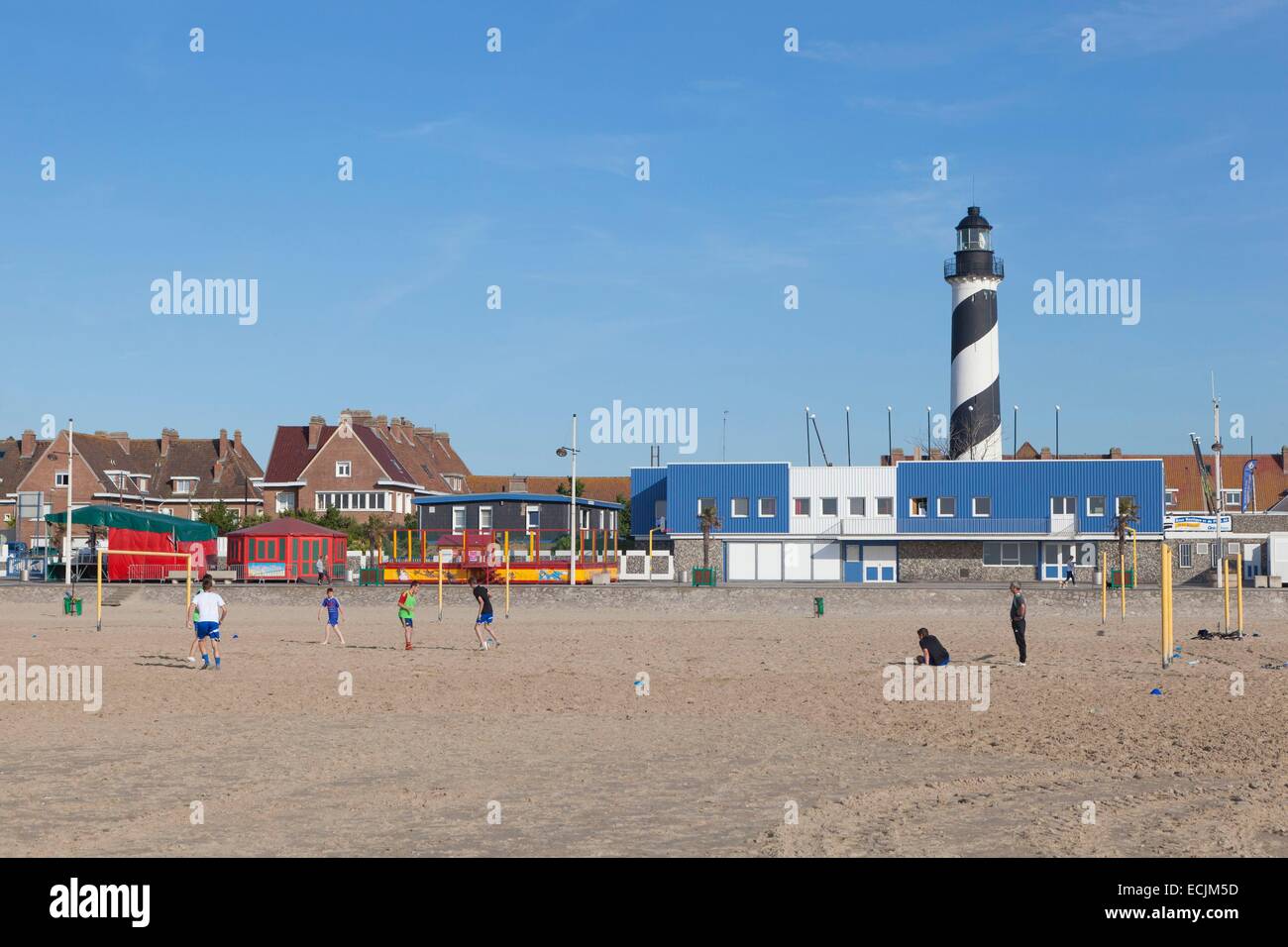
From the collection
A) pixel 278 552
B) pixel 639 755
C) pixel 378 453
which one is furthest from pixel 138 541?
pixel 639 755

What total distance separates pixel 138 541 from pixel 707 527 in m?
24.4

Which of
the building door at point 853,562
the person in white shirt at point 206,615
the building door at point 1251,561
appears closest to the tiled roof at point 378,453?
the building door at point 853,562

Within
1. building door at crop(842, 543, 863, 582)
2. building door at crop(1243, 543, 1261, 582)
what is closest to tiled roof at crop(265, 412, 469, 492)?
building door at crop(842, 543, 863, 582)

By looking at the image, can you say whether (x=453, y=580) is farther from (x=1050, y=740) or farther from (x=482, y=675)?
(x=1050, y=740)

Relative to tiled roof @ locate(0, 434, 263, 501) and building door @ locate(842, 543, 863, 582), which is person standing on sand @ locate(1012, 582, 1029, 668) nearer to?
building door @ locate(842, 543, 863, 582)

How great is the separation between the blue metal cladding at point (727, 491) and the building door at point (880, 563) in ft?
13.6

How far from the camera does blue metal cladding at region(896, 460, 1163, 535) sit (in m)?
63.9

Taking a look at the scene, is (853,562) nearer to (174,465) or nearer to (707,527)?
(707,527)

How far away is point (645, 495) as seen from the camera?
72750mm

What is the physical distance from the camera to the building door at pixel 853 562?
6550 centimetres

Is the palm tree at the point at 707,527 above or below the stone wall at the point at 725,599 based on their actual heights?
above

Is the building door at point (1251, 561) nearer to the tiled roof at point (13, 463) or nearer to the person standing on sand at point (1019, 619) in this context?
the person standing on sand at point (1019, 619)

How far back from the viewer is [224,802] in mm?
12586
